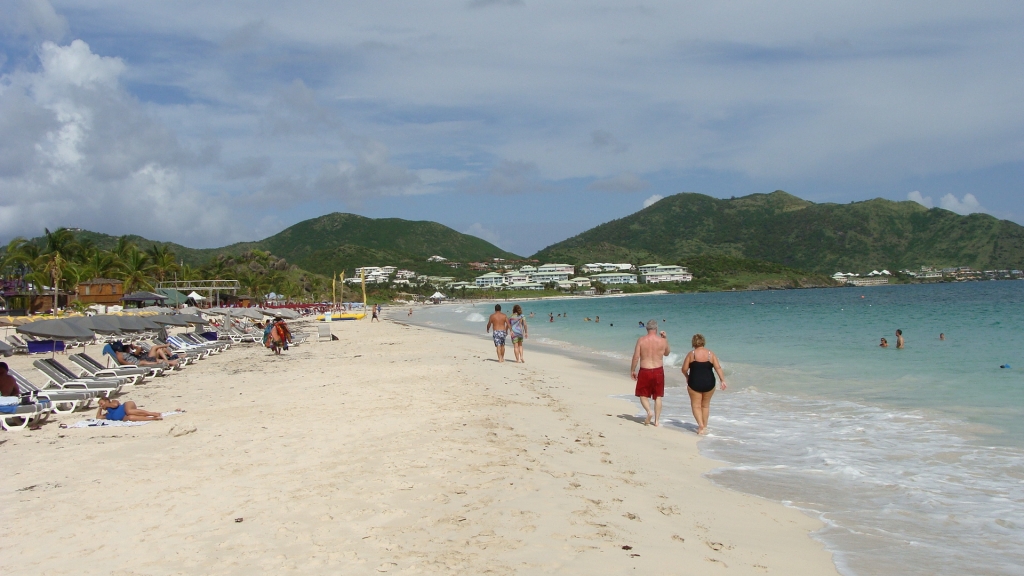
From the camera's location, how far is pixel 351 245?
150 metres

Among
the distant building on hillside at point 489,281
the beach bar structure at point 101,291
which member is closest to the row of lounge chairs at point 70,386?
the beach bar structure at point 101,291

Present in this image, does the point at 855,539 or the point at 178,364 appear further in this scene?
the point at 178,364

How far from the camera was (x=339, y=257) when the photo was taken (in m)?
138

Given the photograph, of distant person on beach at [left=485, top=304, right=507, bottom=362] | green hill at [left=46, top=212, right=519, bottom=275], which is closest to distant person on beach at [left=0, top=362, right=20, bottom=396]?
distant person on beach at [left=485, top=304, right=507, bottom=362]

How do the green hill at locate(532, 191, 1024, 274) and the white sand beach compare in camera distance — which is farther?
the green hill at locate(532, 191, 1024, 274)

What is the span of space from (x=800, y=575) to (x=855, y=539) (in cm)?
105

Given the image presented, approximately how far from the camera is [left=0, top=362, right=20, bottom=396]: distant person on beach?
28.3 feet

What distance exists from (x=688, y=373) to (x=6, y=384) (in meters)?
8.83

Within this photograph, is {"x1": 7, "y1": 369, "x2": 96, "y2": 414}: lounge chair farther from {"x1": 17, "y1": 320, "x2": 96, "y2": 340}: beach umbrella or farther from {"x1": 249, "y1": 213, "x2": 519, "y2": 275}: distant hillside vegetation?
{"x1": 249, "y1": 213, "x2": 519, "y2": 275}: distant hillside vegetation

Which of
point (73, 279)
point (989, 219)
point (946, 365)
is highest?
point (989, 219)

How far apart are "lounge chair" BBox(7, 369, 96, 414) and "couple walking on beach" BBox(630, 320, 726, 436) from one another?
782 centimetres

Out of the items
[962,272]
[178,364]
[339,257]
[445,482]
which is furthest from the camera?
[339,257]

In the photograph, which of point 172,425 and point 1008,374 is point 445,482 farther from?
point 1008,374

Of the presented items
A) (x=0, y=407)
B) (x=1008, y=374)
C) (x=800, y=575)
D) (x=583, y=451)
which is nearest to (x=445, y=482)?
(x=583, y=451)
